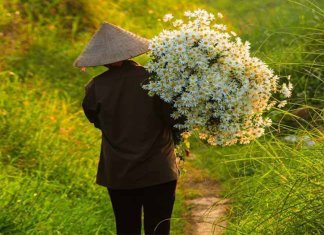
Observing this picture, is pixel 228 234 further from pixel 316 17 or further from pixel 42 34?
pixel 42 34

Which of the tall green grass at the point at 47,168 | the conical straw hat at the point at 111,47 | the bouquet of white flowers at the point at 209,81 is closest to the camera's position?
the bouquet of white flowers at the point at 209,81

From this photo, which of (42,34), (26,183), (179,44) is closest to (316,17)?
(42,34)

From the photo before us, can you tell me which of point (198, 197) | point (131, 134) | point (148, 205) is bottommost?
point (198, 197)

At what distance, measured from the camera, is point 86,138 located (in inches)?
314

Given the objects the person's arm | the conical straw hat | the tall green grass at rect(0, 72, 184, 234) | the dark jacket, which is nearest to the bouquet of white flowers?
the dark jacket

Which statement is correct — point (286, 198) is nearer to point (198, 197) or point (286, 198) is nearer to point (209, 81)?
point (209, 81)

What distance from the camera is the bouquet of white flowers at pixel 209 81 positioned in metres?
4.36

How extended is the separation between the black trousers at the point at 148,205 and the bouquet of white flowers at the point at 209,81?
51cm

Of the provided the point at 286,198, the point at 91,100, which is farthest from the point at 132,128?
the point at 286,198

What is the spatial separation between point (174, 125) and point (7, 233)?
151cm

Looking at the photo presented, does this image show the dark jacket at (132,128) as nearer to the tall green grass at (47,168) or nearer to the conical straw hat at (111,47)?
the conical straw hat at (111,47)

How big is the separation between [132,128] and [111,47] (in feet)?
1.79

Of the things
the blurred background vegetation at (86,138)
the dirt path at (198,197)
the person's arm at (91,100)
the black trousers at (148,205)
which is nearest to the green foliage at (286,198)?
the blurred background vegetation at (86,138)

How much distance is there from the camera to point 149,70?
452cm
